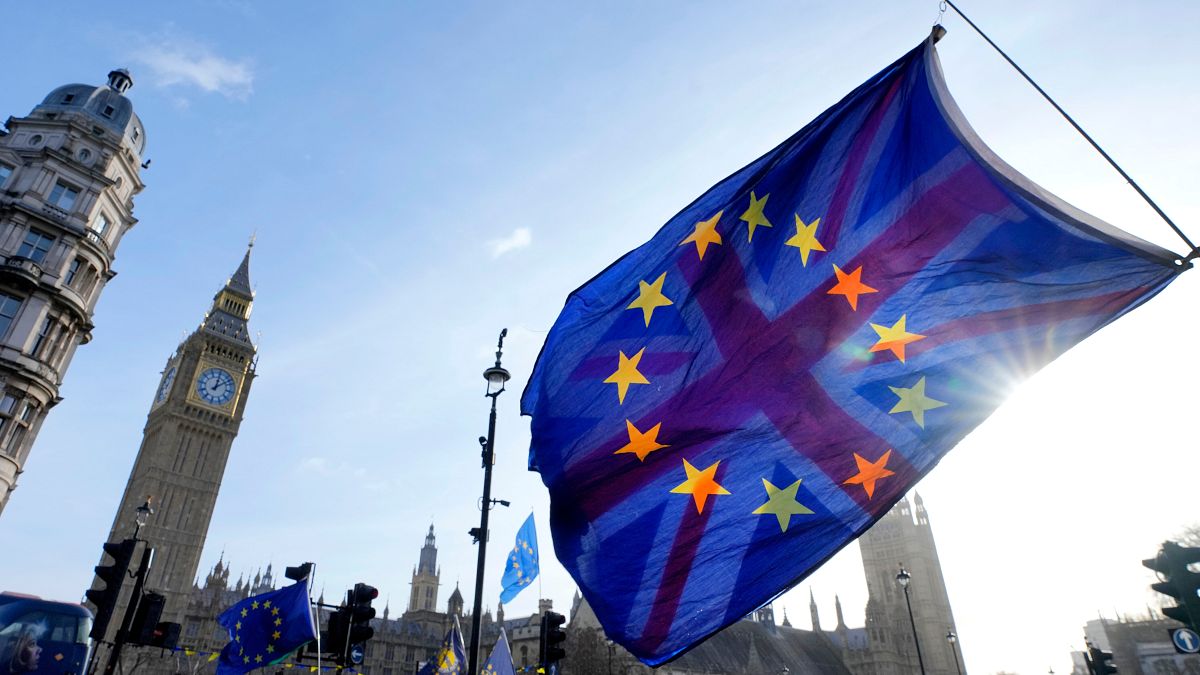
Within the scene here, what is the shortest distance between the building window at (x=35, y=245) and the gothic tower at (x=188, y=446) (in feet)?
229

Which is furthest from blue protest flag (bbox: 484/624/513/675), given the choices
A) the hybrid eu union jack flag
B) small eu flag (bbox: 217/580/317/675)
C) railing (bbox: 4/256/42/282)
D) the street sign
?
railing (bbox: 4/256/42/282)

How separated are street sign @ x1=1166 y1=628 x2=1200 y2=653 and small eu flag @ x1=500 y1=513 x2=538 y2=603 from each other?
644 inches

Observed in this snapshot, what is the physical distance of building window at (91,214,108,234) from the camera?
35469mm

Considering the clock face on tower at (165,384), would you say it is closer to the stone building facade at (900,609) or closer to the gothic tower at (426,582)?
the gothic tower at (426,582)

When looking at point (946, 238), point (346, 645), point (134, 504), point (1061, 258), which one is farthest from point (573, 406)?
point (134, 504)

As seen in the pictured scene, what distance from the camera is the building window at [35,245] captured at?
31875 millimetres

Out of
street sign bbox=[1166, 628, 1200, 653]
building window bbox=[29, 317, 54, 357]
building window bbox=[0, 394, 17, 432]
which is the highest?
building window bbox=[29, 317, 54, 357]

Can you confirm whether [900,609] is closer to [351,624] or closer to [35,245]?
[351,624]

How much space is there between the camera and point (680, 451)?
25.6ft

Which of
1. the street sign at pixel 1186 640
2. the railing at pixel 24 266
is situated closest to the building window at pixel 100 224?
the railing at pixel 24 266

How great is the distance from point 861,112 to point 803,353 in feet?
9.43

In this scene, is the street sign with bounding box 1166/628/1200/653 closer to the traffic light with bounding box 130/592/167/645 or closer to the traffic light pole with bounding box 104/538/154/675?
the traffic light with bounding box 130/592/167/645

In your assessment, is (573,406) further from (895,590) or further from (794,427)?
(895,590)

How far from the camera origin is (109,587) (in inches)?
494
